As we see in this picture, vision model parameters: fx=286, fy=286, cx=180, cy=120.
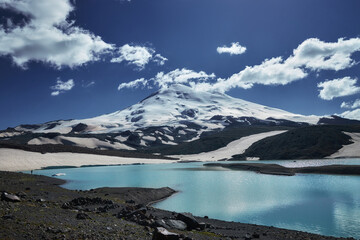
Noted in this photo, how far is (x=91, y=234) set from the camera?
14805 millimetres

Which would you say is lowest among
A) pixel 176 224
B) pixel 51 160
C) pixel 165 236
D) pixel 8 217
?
pixel 176 224

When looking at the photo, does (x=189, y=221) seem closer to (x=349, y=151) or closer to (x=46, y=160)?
(x=46, y=160)

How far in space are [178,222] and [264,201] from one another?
63.2 ft

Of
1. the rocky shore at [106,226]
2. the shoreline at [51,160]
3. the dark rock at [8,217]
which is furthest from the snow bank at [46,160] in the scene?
the dark rock at [8,217]

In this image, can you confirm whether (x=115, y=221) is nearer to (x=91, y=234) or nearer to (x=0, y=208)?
(x=91, y=234)

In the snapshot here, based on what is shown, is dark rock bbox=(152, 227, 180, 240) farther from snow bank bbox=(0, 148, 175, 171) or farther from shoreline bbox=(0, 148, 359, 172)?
snow bank bbox=(0, 148, 175, 171)

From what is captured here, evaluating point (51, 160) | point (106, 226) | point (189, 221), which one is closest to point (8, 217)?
point (106, 226)

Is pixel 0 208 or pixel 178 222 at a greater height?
pixel 0 208

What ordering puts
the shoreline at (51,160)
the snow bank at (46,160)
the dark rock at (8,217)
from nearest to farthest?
the dark rock at (8,217), the snow bank at (46,160), the shoreline at (51,160)

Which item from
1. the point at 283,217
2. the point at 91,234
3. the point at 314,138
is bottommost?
the point at 283,217

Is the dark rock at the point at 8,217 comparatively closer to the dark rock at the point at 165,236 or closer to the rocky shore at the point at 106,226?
the rocky shore at the point at 106,226

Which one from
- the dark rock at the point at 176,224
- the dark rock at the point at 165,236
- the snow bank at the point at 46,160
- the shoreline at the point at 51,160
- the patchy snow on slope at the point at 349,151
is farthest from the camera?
the patchy snow on slope at the point at 349,151

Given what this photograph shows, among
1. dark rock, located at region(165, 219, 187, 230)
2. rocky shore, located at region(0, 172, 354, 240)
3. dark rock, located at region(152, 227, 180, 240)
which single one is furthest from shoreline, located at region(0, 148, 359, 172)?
dark rock, located at region(152, 227, 180, 240)

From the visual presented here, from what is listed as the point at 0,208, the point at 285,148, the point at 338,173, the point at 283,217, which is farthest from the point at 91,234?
the point at 285,148
